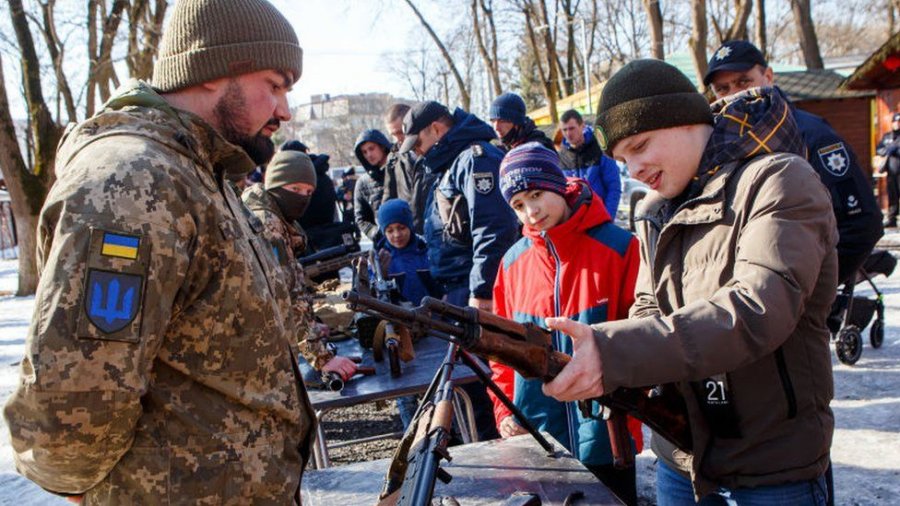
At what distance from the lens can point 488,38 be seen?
29.3 metres

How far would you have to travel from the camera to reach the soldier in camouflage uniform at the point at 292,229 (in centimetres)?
359

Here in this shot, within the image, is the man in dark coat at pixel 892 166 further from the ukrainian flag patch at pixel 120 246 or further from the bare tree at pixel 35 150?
the bare tree at pixel 35 150

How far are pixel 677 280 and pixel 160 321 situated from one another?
128cm

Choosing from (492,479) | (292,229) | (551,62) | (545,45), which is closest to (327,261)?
(292,229)

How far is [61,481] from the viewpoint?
1602 mm

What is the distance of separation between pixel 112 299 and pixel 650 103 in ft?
4.47

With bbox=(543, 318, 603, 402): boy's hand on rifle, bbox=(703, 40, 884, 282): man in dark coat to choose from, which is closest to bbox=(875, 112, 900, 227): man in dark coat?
bbox=(703, 40, 884, 282): man in dark coat

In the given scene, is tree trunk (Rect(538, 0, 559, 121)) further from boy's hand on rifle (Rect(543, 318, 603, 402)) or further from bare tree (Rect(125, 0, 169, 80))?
boy's hand on rifle (Rect(543, 318, 603, 402))

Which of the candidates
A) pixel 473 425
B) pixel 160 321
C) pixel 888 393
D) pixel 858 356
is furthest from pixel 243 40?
pixel 858 356

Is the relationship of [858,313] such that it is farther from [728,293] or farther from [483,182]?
[728,293]

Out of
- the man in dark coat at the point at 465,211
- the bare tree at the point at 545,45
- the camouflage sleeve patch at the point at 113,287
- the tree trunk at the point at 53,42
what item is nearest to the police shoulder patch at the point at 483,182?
the man in dark coat at the point at 465,211

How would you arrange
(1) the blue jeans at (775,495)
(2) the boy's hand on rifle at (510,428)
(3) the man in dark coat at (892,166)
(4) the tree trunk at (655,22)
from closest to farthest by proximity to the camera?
(1) the blue jeans at (775,495)
(2) the boy's hand on rifle at (510,428)
(3) the man in dark coat at (892,166)
(4) the tree trunk at (655,22)

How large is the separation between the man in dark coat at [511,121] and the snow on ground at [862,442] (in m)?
2.63

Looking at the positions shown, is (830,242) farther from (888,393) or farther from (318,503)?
(888,393)
